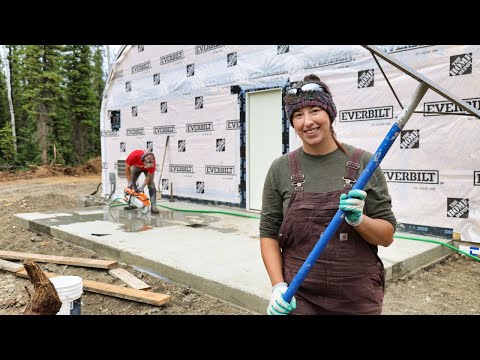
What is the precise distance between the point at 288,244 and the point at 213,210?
22.9 ft

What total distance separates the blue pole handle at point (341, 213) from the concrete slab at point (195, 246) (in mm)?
1981

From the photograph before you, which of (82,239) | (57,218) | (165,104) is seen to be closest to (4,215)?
(57,218)

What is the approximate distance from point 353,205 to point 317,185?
0.25 metres

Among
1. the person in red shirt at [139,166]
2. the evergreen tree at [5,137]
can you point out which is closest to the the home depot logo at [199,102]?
the person in red shirt at [139,166]

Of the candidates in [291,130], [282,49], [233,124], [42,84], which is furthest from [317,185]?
A: [42,84]

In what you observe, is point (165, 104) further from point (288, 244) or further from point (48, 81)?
point (48, 81)

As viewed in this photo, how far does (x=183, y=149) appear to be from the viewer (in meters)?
10.3

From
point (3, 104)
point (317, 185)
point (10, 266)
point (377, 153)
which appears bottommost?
point (10, 266)

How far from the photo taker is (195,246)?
Result: 5.44m

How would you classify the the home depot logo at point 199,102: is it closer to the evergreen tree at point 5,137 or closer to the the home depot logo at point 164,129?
the the home depot logo at point 164,129

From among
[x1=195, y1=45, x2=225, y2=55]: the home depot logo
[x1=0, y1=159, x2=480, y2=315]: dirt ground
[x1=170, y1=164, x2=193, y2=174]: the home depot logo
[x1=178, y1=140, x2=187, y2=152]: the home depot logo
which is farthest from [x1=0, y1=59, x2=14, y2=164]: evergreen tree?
[x1=0, y1=159, x2=480, y2=315]: dirt ground

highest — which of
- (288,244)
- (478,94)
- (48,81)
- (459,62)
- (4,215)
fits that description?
(48,81)

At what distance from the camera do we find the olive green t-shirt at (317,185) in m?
1.69

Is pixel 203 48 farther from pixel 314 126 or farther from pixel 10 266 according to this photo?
pixel 314 126
